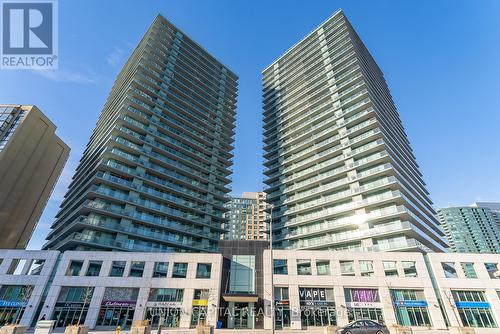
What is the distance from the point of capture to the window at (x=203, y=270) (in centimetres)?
3879

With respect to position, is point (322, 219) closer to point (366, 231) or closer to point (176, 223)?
point (366, 231)

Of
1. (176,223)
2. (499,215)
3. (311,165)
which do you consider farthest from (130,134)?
(499,215)

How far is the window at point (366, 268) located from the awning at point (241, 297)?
16.2 meters

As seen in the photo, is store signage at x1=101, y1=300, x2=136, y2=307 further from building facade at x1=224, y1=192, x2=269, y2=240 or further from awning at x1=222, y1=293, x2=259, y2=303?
building facade at x1=224, y1=192, x2=269, y2=240

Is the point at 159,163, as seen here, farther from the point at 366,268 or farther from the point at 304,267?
the point at 366,268

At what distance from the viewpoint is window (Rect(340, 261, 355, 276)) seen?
38.6 meters

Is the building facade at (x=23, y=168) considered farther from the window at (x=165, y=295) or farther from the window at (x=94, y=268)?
the window at (x=165, y=295)

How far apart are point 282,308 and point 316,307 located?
471 cm

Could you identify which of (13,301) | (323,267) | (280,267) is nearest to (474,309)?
(323,267)

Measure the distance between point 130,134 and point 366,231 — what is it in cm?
5313

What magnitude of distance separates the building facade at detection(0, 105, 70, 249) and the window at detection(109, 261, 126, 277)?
3625cm

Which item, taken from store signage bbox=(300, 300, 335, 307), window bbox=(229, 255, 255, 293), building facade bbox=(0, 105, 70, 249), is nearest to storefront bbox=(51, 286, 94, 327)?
window bbox=(229, 255, 255, 293)

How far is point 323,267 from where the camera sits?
39.1 meters

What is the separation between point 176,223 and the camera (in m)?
56.8
